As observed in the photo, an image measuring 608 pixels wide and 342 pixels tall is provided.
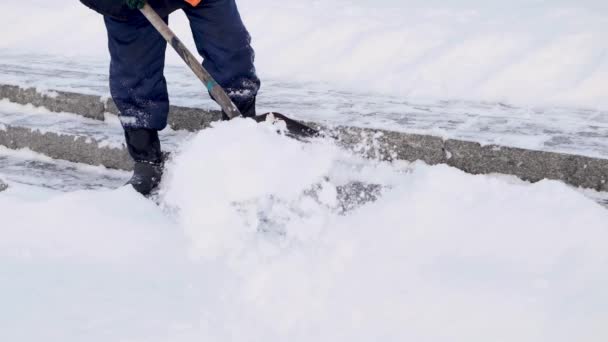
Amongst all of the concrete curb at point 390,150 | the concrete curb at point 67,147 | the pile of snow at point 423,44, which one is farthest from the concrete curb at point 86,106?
the pile of snow at point 423,44

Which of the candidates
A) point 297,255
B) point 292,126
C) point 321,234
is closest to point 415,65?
point 292,126

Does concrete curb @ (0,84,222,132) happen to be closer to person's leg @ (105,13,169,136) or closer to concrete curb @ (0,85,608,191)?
concrete curb @ (0,85,608,191)

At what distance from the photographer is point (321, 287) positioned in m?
2.38

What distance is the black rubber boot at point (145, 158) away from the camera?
11.0 feet

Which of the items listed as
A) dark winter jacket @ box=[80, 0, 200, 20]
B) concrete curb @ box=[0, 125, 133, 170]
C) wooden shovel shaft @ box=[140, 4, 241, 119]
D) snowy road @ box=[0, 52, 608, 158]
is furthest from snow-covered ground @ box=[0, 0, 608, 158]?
dark winter jacket @ box=[80, 0, 200, 20]

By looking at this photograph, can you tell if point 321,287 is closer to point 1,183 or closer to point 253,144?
point 253,144

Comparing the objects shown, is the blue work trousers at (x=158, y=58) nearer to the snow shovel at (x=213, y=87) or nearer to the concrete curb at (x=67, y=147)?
the snow shovel at (x=213, y=87)

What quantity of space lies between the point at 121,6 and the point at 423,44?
2607 millimetres

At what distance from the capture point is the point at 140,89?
3.34 meters


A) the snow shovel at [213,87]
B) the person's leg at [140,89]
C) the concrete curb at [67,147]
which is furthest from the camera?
the concrete curb at [67,147]

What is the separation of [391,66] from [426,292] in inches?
111

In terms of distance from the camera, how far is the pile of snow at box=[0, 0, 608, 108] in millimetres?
4402

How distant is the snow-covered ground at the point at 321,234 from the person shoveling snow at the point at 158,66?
22cm

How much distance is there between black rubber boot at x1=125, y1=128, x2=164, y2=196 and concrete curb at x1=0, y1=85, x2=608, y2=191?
36 centimetres
